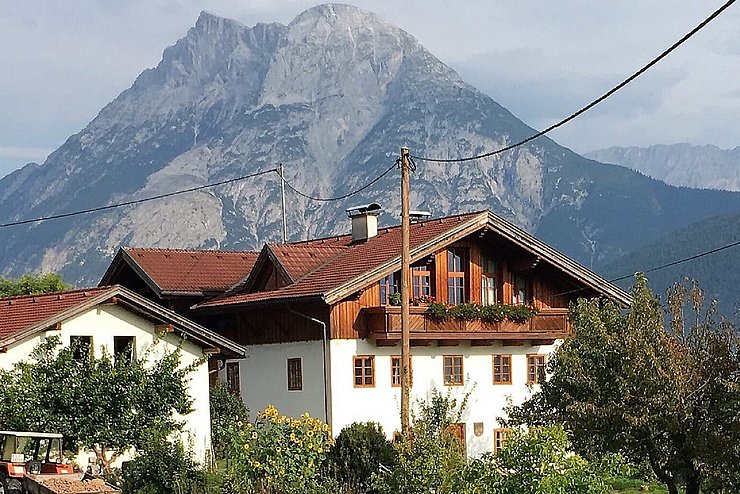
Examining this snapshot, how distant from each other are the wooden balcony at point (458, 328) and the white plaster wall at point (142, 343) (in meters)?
6.02

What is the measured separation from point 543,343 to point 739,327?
57.3 feet

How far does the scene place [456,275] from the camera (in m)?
39.9

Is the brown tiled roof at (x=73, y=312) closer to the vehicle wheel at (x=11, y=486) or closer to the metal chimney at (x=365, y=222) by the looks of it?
the vehicle wheel at (x=11, y=486)

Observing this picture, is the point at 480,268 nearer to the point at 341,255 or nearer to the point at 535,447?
the point at 341,255

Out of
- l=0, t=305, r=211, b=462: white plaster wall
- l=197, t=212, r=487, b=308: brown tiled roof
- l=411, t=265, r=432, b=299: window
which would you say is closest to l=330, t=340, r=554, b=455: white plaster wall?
l=411, t=265, r=432, b=299: window

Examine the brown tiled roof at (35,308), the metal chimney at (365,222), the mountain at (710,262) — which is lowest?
the brown tiled roof at (35,308)

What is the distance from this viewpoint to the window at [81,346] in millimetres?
30323

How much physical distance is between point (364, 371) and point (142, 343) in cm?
789

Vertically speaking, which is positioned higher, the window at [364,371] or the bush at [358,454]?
the window at [364,371]

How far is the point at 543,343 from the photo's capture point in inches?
1606

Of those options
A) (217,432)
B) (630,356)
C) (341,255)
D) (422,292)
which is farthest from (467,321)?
(630,356)

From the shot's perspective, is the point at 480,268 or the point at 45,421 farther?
the point at 480,268

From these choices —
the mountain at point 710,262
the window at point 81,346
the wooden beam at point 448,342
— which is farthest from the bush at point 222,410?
the mountain at point 710,262

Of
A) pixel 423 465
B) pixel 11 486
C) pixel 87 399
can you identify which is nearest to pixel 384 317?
pixel 87 399
